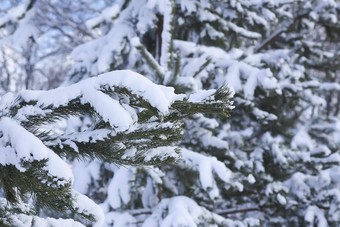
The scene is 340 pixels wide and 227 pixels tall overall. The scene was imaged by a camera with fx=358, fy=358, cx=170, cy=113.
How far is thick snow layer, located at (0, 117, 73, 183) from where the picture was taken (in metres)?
0.89

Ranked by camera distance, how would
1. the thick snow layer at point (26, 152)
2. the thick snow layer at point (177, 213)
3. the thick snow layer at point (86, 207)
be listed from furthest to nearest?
the thick snow layer at point (177, 213) → the thick snow layer at point (86, 207) → the thick snow layer at point (26, 152)

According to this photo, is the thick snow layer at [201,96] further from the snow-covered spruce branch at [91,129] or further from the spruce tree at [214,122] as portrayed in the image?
the spruce tree at [214,122]

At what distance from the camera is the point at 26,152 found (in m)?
0.91

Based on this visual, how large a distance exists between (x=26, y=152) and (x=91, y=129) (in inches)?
10.2

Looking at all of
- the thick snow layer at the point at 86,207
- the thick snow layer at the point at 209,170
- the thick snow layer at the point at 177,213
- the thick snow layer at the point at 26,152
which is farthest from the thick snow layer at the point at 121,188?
the thick snow layer at the point at 26,152

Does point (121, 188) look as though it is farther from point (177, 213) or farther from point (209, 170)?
point (209, 170)

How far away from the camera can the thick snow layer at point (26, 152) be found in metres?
0.89

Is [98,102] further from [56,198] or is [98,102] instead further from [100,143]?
[56,198]

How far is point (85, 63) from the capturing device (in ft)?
12.0

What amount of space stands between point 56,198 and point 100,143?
0.20 metres

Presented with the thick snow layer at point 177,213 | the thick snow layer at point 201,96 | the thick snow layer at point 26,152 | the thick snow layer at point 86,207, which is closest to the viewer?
the thick snow layer at point 26,152

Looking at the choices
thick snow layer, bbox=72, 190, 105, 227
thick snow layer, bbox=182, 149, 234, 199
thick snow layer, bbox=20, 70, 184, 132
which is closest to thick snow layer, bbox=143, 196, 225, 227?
thick snow layer, bbox=182, 149, 234, 199

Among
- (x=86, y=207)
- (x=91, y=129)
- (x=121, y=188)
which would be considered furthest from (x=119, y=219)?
(x=91, y=129)

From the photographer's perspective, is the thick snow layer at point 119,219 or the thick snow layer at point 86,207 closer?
the thick snow layer at point 86,207
